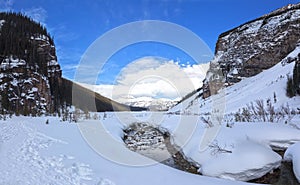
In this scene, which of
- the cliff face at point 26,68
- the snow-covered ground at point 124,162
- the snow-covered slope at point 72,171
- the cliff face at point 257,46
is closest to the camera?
the snow-covered slope at point 72,171

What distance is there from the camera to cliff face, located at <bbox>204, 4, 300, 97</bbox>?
32.0 m

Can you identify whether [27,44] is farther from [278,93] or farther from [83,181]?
[83,181]

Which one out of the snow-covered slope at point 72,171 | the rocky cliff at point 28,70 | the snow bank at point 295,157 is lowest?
the snow-covered slope at point 72,171

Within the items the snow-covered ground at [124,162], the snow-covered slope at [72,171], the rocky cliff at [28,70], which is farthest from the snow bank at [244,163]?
the rocky cliff at [28,70]

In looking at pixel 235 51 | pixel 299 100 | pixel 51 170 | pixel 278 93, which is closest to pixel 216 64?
pixel 235 51

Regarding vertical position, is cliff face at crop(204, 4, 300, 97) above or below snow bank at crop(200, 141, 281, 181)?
above

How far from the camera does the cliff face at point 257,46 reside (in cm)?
3203

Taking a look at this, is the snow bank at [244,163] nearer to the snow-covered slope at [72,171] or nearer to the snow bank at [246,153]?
the snow bank at [246,153]

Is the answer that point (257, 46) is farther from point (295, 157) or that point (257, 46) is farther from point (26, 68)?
point (26, 68)

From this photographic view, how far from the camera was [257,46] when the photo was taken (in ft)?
115

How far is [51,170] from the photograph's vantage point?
456 cm

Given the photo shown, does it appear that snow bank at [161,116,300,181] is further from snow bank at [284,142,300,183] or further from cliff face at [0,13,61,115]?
cliff face at [0,13,61,115]

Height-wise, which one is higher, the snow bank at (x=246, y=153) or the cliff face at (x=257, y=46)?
the cliff face at (x=257, y=46)

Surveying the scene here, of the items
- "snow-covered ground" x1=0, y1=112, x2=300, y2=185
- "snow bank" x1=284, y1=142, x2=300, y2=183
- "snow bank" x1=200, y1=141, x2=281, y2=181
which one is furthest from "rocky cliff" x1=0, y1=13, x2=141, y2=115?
"snow bank" x1=284, y1=142, x2=300, y2=183
